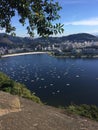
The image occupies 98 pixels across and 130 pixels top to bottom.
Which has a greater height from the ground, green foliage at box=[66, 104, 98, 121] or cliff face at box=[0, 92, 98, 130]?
cliff face at box=[0, 92, 98, 130]

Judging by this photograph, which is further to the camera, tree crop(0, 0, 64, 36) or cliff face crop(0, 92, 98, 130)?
cliff face crop(0, 92, 98, 130)

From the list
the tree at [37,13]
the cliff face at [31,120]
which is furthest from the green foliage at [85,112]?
the tree at [37,13]

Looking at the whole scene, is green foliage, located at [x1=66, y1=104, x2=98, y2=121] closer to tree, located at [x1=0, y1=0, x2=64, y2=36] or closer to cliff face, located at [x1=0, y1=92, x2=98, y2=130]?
cliff face, located at [x1=0, y1=92, x2=98, y2=130]

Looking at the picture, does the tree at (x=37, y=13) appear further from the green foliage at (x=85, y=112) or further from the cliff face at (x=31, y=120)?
the green foliage at (x=85, y=112)

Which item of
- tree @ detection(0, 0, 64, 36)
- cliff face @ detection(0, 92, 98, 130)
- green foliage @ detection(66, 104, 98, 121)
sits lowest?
green foliage @ detection(66, 104, 98, 121)

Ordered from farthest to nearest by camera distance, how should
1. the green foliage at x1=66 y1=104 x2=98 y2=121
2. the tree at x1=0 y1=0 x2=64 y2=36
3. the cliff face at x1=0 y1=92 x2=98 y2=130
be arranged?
1. the green foliage at x1=66 y1=104 x2=98 y2=121
2. the cliff face at x1=0 y1=92 x2=98 y2=130
3. the tree at x1=0 y1=0 x2=64 y2=36

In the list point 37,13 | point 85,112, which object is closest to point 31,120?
point 37,13

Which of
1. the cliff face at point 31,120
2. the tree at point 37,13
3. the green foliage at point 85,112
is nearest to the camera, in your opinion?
the tree at point 37,13

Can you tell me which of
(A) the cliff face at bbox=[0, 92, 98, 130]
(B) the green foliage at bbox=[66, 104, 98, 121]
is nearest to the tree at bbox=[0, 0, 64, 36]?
(A) the cliff face at bbox=[0, 92, 98, 130]

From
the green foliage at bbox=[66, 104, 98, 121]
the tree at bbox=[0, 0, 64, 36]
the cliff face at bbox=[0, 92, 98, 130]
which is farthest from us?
the green foliage at bbox=[66, 104, 98, 121]

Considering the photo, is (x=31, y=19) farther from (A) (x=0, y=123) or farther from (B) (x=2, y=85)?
(B) (x=2, y=85)

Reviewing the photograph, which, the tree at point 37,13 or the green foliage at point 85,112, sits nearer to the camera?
the tree at point 37,13

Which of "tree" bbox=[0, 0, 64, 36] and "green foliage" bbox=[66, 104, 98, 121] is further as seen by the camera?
"green foliage" bbox=[66, 104, 98, 121]

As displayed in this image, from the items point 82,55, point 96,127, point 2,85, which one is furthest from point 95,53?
point 96,127
